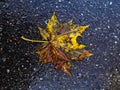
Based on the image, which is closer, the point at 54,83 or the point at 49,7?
the point at 54,83

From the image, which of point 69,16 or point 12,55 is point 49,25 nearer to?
point 69,16

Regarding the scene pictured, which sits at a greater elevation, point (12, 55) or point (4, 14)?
point (4, 14)

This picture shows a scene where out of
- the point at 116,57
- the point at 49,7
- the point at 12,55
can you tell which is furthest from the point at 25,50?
the point at 116,57
